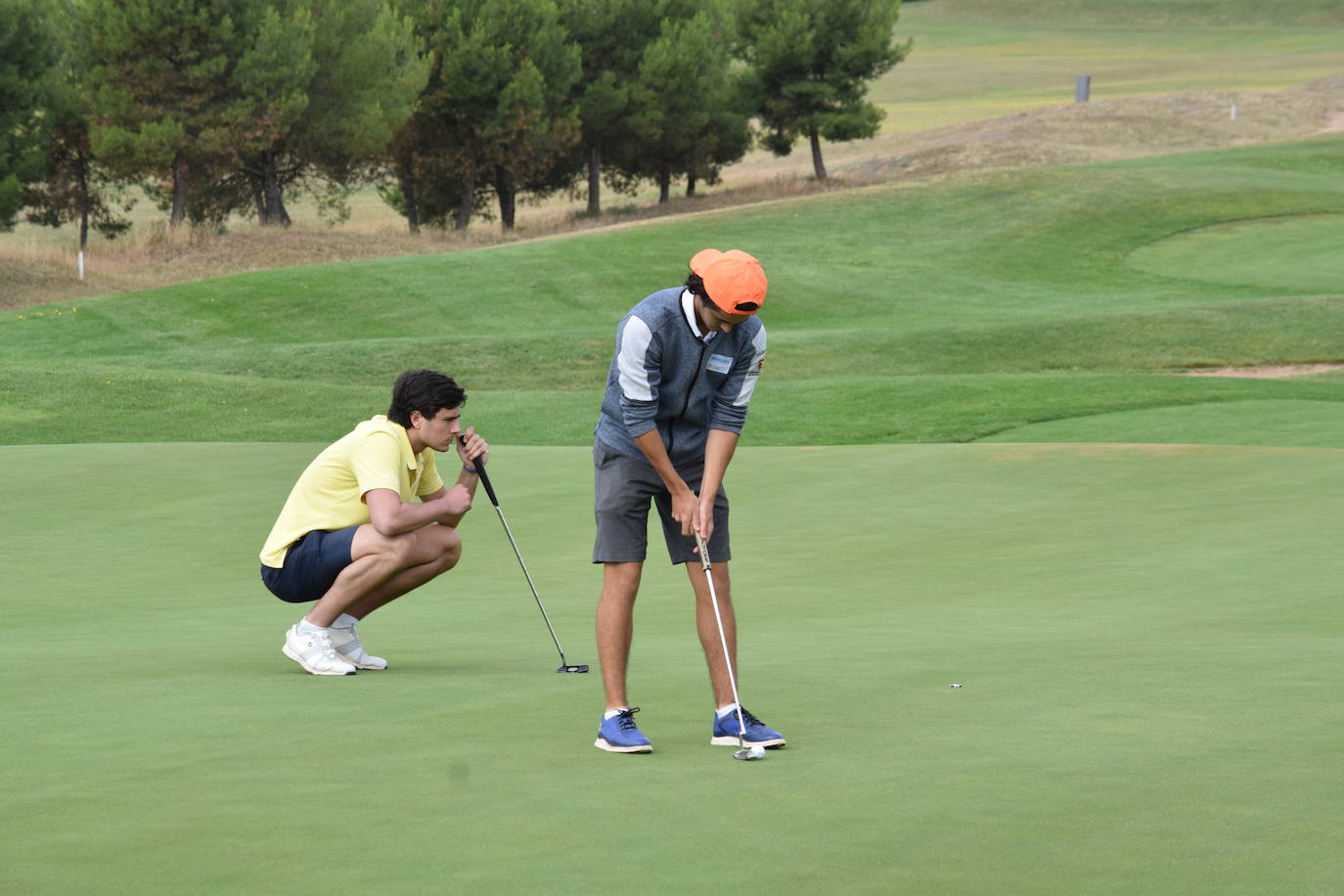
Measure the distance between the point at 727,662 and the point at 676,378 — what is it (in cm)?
102

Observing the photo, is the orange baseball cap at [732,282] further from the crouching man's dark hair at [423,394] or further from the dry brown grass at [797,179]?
the dry brown grass at [797,179]

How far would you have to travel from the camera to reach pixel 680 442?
19.5ft

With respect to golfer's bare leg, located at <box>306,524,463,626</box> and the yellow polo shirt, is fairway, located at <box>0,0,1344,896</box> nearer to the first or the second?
golfer's bare leg, located at <box>306,524,463,626</box>

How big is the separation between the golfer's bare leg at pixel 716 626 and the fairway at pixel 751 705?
25 centimetres

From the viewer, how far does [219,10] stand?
45.3m

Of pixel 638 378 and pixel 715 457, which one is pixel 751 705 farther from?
pixel 638 378

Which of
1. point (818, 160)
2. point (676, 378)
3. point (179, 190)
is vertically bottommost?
point (676, 378)

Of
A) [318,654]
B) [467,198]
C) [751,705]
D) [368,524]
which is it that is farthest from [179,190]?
[751,705]

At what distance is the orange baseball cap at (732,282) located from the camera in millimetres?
5512

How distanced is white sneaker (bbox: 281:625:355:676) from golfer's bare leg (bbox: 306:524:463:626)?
0.07 meters

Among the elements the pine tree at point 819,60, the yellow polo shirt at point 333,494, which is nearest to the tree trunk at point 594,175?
the pine tree at point 819,60

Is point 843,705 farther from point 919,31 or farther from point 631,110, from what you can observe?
point 919,31

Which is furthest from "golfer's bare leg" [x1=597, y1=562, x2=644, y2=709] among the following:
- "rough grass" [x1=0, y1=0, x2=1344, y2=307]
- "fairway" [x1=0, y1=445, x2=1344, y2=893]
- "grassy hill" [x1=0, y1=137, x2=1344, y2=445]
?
"rough grass" [x1=0, y1=0, x2=1344, y2=307]

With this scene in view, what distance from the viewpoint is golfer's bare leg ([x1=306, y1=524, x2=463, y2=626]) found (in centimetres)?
708
